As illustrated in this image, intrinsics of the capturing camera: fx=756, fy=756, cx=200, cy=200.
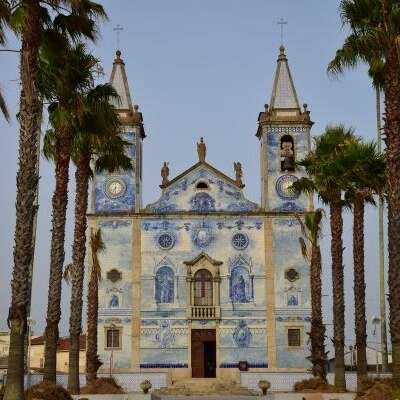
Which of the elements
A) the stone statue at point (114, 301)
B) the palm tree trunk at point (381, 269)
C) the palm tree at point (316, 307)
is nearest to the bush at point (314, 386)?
the palm tree at point (316, 307)

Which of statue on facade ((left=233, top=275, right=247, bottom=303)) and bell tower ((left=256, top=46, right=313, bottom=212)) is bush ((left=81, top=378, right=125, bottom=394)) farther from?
bell tower ((left=256, top=46, right=313, bottom=212))

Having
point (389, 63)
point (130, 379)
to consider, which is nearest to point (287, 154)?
point (130, 379)

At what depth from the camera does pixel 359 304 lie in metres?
24.2

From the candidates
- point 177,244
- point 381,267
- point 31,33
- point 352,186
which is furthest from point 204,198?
point 31,33

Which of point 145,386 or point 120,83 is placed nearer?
point 145,386

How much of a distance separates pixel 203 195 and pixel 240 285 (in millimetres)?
5058

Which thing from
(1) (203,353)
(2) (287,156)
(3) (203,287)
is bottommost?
(1) (203,353)

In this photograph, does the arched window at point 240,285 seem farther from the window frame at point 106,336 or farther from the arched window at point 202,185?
the window frame at point 106,336

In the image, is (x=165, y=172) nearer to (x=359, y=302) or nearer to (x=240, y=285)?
(x=240, y=285)

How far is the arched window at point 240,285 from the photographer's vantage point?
38.4 meters

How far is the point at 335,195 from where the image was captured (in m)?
26.2

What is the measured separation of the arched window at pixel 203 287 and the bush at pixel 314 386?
1214cm

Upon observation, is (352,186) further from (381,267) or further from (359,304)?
(381,267)

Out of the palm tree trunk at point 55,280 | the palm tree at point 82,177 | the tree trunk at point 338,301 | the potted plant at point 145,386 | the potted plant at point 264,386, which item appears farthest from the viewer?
the potted plant at point 145,386
